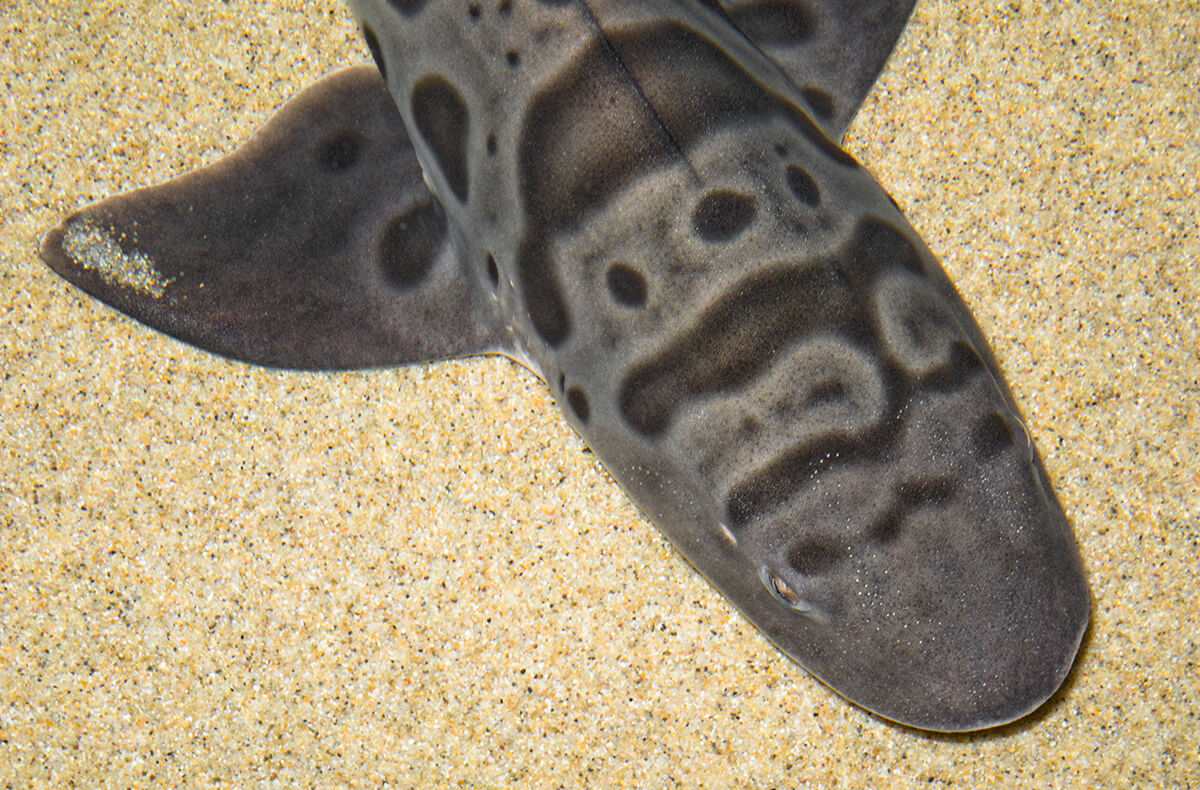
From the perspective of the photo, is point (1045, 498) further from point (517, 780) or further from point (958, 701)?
point (517, 780)

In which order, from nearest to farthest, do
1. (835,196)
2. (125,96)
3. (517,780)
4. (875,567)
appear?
(875,567) < (835,196) < (517,780) < (125,96)

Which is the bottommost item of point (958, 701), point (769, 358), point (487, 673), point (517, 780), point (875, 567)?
point (517, 780)

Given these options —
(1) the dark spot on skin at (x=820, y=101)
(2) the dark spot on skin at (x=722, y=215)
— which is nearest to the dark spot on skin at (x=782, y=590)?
(2) the dark spot on skin at (x=722, y=215)

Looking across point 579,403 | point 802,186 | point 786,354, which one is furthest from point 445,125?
point 786,354

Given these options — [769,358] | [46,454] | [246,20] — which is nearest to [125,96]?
[246,20]

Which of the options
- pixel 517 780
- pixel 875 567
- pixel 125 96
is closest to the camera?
pixel 875 567
